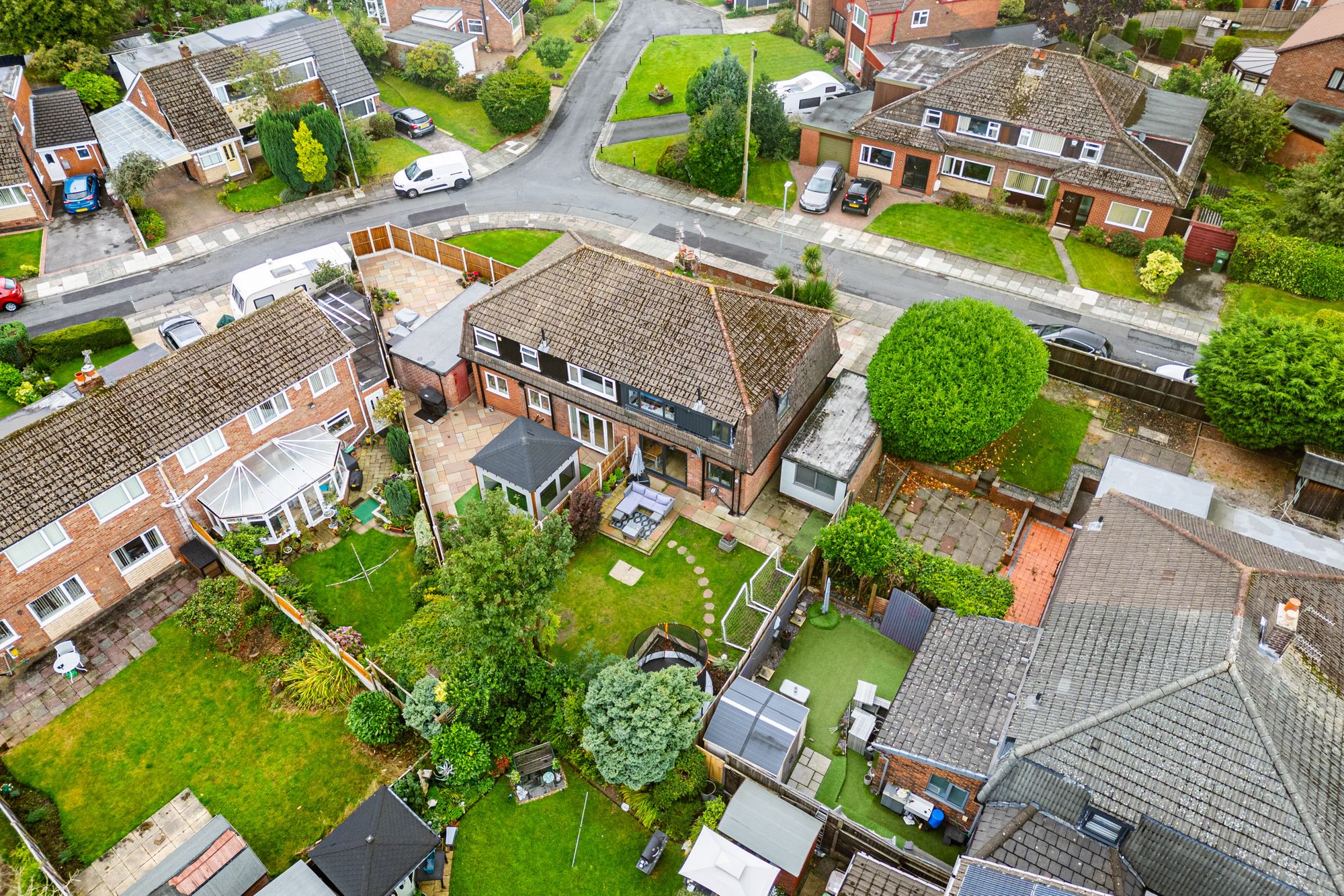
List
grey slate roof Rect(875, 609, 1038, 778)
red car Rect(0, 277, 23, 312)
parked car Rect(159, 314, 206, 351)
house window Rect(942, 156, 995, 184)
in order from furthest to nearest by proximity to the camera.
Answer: house window Rect(942, 156, 995, 184)
red car Rect(0, 277, 23, 312)
parked car Rect(159, 314, 206, 351)
grey slate roof Rect(875, 609, 1038, 778)

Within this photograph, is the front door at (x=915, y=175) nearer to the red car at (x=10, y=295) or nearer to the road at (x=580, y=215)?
the road at (x=580, y=215)

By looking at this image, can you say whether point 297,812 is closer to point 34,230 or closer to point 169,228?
point 169,228

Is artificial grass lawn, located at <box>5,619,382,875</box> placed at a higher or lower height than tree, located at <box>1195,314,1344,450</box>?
lower

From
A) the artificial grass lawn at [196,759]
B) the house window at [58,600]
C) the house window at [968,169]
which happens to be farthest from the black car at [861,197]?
the house window at [58,600]

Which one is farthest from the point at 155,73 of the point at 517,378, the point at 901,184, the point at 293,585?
the point at 901,184

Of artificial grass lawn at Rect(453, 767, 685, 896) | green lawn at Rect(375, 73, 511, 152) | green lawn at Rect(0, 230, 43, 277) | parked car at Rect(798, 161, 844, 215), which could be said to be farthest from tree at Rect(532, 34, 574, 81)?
artificial grass lawn at Rect(453, 767, 685, 896)

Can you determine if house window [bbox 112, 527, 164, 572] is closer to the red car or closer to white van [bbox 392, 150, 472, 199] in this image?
the red car
